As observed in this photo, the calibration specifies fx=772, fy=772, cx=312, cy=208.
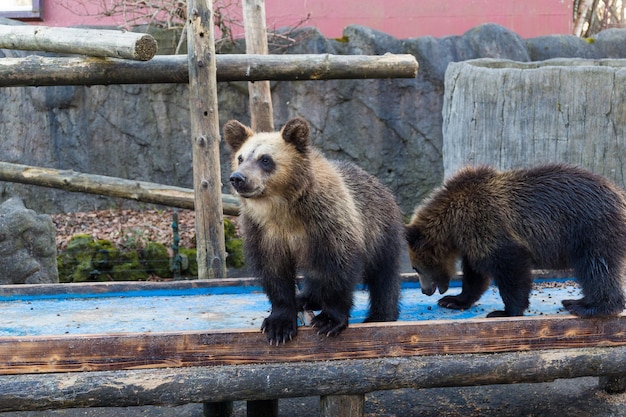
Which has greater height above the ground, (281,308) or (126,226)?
(281,308)

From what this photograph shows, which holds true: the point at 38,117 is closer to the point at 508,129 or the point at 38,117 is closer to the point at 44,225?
the point at 44,225

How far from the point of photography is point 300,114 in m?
10.7

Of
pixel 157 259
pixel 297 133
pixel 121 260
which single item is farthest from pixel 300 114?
pixel 297 133

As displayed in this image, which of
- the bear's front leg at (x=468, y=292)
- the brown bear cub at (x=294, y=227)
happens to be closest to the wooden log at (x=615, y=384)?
the bear's front leg at (x=468, y=292)

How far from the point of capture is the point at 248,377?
378 centimetres

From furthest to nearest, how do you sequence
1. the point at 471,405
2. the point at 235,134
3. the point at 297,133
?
the point at 471,405, the point at 235,134, the point at 297,133

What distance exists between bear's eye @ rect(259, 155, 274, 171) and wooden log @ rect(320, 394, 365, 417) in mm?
1207

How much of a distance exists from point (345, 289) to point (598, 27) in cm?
1440

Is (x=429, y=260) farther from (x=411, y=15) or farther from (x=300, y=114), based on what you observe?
(x=411, y=15)

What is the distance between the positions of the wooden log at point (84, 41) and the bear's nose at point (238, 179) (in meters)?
2.22

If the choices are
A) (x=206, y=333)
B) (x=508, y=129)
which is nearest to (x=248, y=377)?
(x=206, y=333)

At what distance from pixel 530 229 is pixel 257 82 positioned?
13.0 ft

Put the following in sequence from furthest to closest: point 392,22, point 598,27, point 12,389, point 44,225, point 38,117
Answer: point 598,27 < point 392,22 < point 38,117 < point 44,225 < point 12,389

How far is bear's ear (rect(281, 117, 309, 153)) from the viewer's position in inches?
153
